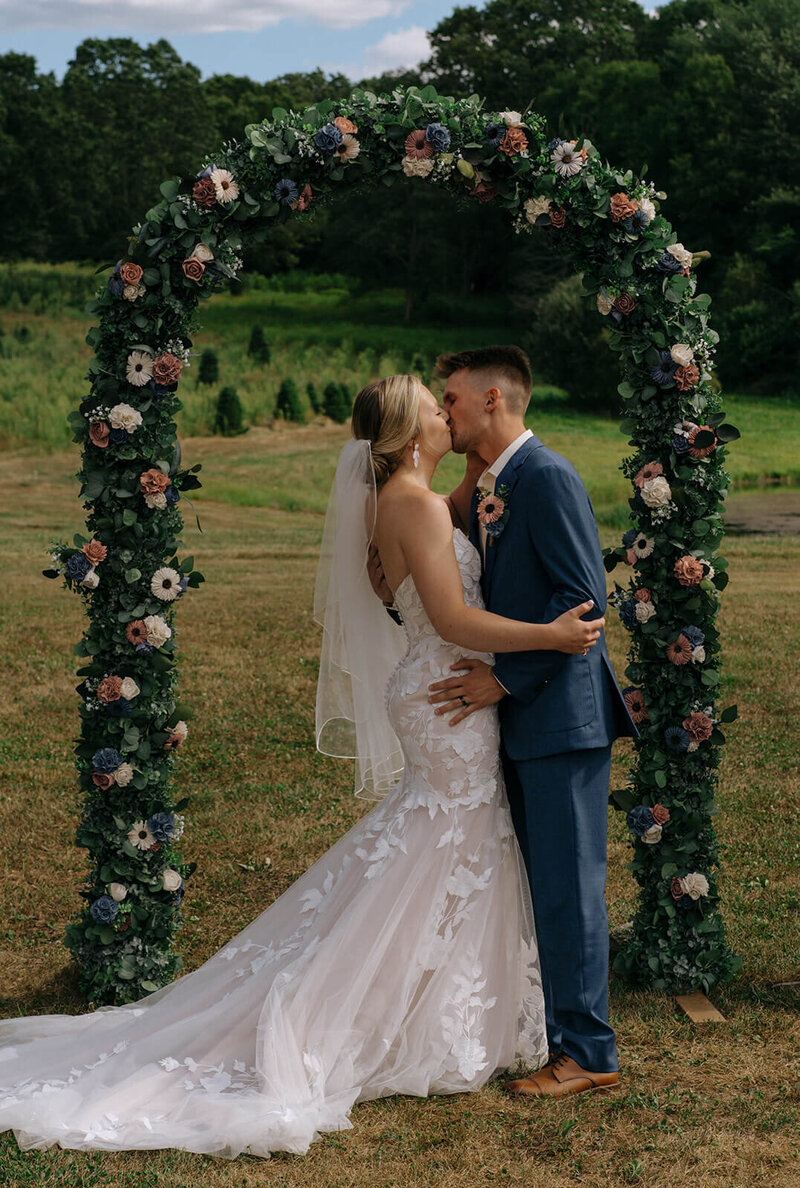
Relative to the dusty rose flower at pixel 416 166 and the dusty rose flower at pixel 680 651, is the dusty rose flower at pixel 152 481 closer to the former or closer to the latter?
the dusty rose flower at pixel 416 166

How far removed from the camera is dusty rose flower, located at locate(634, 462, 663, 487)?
5.30m

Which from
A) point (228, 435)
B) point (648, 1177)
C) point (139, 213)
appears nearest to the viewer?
point (648, 1177)

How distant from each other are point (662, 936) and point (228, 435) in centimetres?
2545

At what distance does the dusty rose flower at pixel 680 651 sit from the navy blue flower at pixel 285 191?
96.5 inches

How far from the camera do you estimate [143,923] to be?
17.8ft

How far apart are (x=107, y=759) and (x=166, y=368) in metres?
1.64

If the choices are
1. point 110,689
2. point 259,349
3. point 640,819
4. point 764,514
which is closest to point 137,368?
point 110,689

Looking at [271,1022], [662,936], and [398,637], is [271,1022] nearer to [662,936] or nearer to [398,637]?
[398,637]

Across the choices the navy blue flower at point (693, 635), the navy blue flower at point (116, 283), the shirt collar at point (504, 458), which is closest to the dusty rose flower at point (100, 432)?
the navy blue flower at point (116, 283)

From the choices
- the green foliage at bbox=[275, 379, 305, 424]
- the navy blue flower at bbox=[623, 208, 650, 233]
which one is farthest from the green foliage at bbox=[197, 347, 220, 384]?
the navy blue flower at bbox=[623, 208, 650, 233]

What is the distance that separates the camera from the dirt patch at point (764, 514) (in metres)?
22.7

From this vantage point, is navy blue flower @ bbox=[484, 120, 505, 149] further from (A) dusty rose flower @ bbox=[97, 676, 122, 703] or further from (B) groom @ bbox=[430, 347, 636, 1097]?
(A) dusty rose flower @ bbox=[97, 676, 122, 703]

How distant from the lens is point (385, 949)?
4.63m

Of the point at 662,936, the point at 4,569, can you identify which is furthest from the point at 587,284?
the point at 4,569
